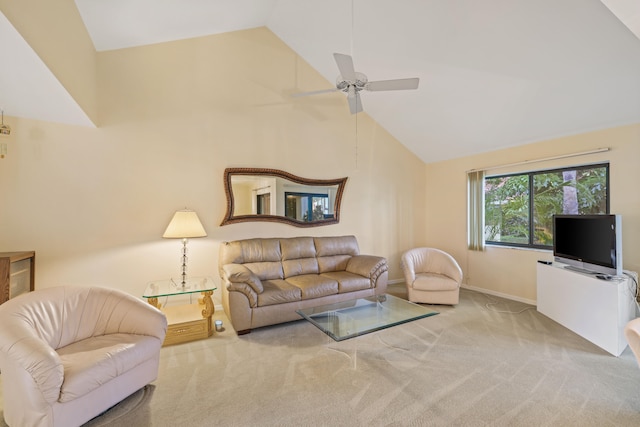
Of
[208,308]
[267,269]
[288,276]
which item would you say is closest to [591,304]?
[288,276]

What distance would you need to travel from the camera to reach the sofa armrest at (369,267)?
12.8 ft

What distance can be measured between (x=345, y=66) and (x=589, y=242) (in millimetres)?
3233

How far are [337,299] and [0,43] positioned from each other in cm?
356

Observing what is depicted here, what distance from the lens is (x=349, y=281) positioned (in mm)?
3699

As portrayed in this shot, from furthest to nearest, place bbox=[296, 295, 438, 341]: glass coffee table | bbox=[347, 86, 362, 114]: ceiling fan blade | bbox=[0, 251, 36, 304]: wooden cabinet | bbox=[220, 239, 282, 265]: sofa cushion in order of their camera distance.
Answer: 1. bbox=[220, 239, 282, 265]: sofa cushion
2. bbox=[347, 86, 362, 114]: ceiling fan blade
3. bbox=[0, 251, 36, 304]: wooden cabinet
4. bbox=[296, 295, 438, 341]: glass coffee table

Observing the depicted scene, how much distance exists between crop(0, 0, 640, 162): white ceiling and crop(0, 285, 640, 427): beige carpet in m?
2.44

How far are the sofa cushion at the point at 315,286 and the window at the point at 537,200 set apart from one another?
9.83ft

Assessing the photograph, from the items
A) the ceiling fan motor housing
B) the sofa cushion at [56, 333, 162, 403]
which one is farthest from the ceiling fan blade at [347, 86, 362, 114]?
the sofa cushion at [56, 333, 162, 403]

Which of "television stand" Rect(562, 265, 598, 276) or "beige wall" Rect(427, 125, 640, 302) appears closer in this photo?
"television stand" Rect(562, 265, 598, 276)

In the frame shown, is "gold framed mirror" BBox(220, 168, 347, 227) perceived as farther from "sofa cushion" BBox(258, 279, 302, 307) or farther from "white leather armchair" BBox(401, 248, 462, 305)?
"white leather armchair" BBox(401, 248, 462, 305)

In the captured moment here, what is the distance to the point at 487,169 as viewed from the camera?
4.58 metres

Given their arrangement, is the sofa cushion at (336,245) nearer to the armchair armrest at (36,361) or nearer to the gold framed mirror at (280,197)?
the gold framed mirror at (280,197)

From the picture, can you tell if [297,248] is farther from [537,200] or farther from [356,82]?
[537,200]

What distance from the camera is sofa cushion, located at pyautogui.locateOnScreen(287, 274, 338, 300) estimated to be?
338cm
